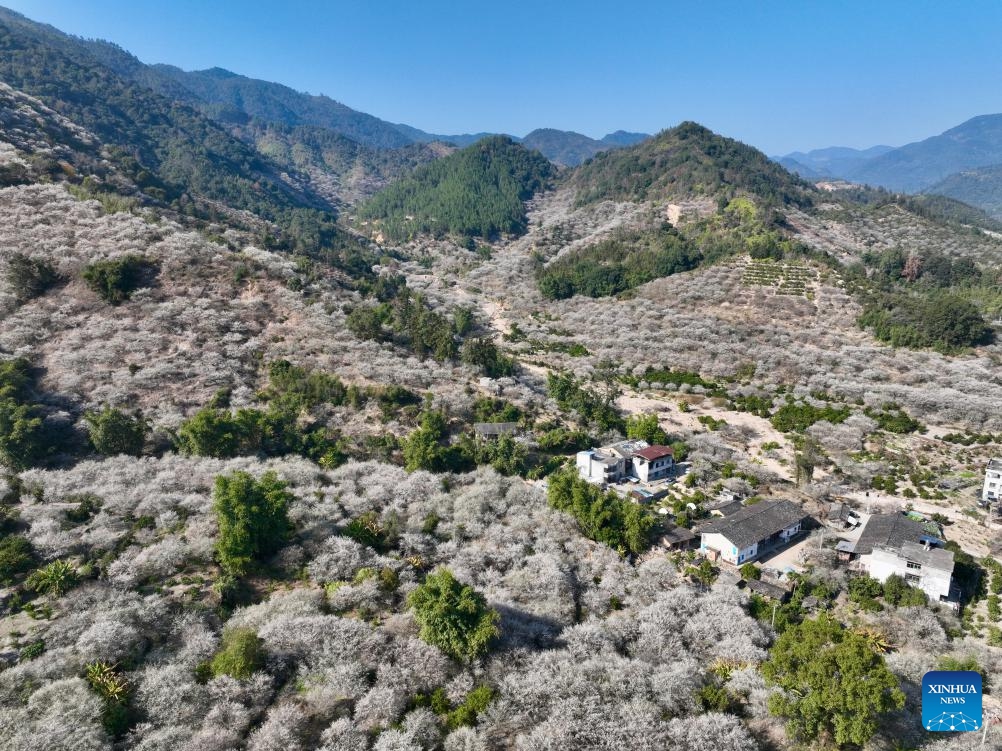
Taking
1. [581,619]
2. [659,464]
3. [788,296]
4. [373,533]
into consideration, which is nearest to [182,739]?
[373,533]

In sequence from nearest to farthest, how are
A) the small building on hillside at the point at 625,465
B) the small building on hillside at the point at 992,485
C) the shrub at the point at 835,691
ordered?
the shrub at the point at 835,691, the small building on hillside at the point at 992,485, the small building on hillside at the point at 625,465

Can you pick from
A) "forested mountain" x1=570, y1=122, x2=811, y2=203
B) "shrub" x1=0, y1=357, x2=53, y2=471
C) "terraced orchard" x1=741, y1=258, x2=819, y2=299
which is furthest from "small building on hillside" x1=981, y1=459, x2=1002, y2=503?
"forested mountain" x1=570, y1=122, x2=811, y2=203

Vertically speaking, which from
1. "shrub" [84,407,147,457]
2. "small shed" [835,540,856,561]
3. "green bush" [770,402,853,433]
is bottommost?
"small shed" [835,540,856,561]

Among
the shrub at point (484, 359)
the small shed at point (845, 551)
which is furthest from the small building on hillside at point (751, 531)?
the shrub at point (484, 359)

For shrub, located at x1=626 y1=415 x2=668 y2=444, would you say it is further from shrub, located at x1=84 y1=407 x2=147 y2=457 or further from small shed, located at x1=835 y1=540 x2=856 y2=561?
shrub, located at x1=84 y1=407 x2=147 y2=457

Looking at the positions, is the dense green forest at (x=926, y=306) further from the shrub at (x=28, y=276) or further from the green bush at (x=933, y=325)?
the shrub at (x=28, y=276)

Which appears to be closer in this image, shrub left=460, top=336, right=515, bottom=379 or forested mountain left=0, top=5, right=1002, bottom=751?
forested mountain left=0, top=5, right=1002, bottom=751
